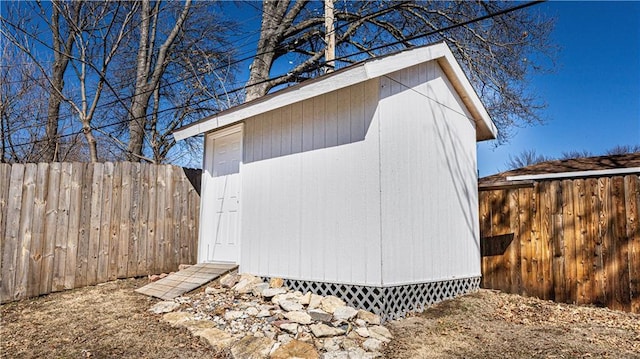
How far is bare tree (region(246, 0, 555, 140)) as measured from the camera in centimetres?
966

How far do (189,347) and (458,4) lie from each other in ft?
31.6

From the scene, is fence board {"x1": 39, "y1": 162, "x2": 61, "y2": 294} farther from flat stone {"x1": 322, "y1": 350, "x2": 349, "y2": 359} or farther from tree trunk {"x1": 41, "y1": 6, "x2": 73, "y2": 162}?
tree trunk {"x1": 41, "y1": 6, "x2": 73, "y2": 162}

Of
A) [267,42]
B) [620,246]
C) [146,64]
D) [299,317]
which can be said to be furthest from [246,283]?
[146,64]

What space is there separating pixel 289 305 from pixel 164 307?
1.49 meters

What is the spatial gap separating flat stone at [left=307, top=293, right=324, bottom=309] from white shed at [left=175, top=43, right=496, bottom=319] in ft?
0.64

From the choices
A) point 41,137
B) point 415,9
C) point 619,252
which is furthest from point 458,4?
point 41,137

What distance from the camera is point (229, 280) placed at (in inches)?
222

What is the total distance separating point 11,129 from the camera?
10.7 meters

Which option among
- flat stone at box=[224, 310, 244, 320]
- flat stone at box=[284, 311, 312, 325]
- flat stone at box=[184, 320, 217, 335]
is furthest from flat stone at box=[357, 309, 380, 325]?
flat stone at box=[184, 320, 217, 335]

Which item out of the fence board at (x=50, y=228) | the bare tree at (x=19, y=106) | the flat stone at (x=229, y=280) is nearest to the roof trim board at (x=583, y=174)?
the flat stone at (x=229, y=280)

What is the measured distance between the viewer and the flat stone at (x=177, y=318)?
14.2 feet

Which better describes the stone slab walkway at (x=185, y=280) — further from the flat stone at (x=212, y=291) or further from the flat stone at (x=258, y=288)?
the flat stone at (x=258, y=288)

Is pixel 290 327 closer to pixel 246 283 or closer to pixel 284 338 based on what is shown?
pixel 284 338

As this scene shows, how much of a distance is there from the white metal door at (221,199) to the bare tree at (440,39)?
2421mm
